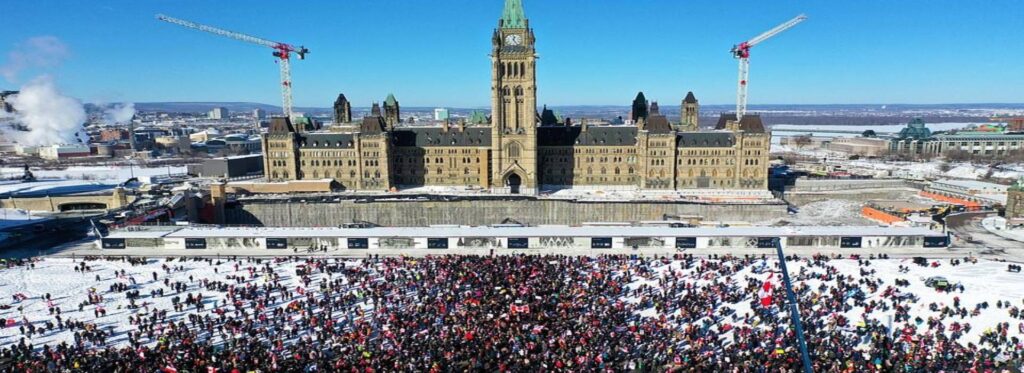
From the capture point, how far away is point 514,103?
93.6 meters

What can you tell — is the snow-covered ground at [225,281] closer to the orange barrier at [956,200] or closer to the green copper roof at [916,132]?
the orange barrier at [956,200]

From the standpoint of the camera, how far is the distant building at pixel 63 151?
6235 inches

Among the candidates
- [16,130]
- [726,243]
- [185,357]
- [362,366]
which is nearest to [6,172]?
[16,130]

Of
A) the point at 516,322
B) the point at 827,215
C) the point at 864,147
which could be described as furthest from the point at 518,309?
the point at 864,147

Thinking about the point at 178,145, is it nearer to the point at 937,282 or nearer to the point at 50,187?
the point at 50,187

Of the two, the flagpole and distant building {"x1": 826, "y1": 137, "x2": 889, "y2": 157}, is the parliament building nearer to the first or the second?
the flagpole

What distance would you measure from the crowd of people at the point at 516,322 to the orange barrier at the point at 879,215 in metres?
28.0

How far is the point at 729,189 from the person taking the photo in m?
96.1

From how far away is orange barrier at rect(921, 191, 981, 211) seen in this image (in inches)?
3110

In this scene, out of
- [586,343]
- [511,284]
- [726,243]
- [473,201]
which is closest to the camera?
[586,343]

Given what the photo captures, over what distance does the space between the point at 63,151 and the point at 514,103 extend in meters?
144

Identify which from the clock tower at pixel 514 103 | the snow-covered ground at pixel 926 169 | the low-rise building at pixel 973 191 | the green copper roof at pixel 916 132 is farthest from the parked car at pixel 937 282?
the green copper roof at pixel 916 132

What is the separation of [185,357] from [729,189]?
3380 inches

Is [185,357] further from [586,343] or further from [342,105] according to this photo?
[342,105]
